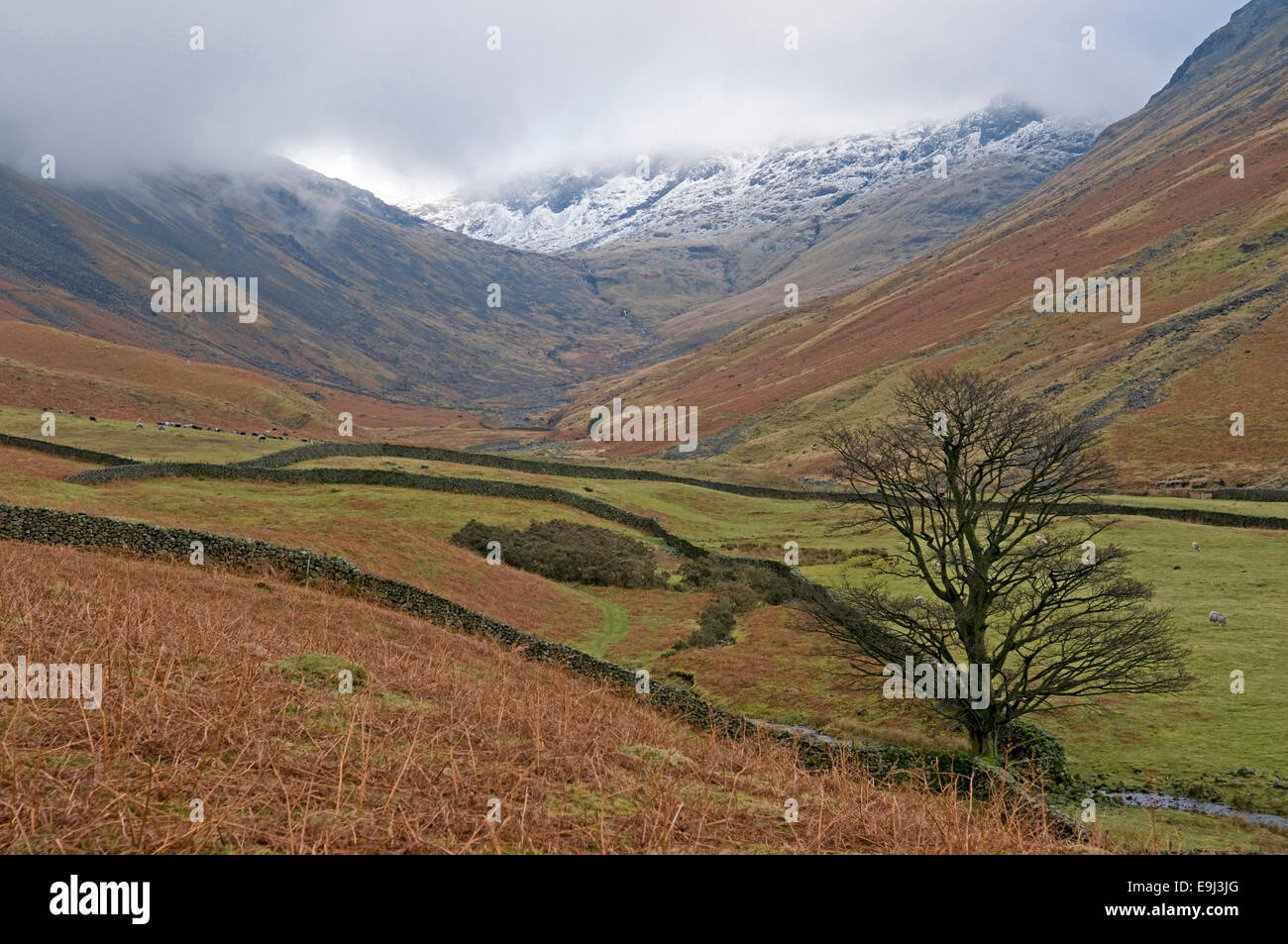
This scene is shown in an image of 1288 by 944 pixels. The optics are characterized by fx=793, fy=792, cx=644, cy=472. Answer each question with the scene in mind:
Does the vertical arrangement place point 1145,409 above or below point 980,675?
above

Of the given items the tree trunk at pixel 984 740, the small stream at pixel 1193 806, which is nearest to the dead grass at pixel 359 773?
the tree trunk at pixel 984 740

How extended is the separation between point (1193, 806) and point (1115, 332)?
9827 centimetres

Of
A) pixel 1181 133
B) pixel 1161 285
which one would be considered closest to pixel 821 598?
pixel 1161 285

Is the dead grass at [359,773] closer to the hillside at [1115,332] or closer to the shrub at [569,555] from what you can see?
the shrub at [569,555]

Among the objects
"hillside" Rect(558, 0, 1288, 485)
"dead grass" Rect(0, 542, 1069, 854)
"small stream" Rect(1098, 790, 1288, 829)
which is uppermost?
"hillside" Rect(558, 0, 1288, 485)

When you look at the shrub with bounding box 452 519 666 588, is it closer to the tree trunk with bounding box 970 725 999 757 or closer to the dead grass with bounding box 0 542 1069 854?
the tree trunk with bounding box 970 725 999 757

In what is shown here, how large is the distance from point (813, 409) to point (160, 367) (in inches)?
3692

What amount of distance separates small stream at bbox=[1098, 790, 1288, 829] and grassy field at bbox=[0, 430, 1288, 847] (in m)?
0.35

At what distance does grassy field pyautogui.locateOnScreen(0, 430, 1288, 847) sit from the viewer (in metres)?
20.7

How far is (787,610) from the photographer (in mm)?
38875

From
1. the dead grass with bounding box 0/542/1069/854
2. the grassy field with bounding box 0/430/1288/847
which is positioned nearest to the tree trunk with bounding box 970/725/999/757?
the grassy field with bounding box 0/430/1288/847

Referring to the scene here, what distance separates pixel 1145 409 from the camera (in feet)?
266

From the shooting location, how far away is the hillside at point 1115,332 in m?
77.4
